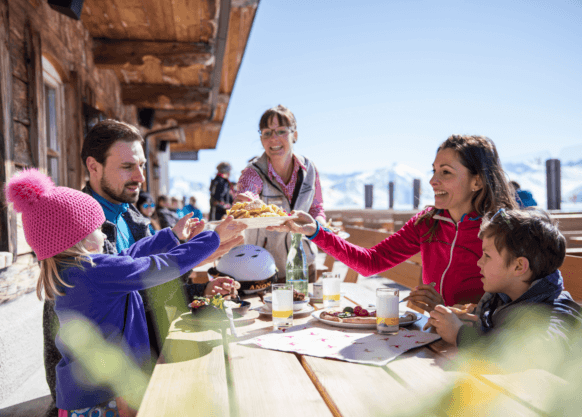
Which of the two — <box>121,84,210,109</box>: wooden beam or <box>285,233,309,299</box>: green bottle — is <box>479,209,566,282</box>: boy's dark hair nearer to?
<box>285,233,309,299</box>: green bottle

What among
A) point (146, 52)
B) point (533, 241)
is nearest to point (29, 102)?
point (146, 52)

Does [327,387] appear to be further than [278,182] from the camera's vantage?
No

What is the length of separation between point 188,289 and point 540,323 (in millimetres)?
1371

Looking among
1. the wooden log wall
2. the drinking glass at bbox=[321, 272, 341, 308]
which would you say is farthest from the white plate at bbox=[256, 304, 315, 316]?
the wooden log wall

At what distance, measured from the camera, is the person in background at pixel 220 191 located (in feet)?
22.9

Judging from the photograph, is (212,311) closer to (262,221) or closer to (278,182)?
(262,221)

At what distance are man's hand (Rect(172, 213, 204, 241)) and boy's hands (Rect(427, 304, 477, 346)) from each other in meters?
0.98

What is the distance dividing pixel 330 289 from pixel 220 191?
550 cm

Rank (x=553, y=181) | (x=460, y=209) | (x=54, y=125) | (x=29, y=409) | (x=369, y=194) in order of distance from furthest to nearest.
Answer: (x=369, y=194), (x=553, y=181), (x=54, y=125), (x=29, y=409), (x=460, y=209)

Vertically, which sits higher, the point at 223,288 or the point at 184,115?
the point at 184,115

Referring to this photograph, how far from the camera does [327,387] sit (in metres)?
0.98

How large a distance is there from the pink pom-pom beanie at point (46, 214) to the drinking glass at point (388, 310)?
0.96 metres

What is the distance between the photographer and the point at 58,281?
1223 millimetres

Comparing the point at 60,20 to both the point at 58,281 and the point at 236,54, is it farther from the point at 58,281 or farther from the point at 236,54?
the point at 58,281
